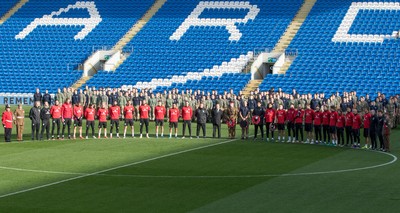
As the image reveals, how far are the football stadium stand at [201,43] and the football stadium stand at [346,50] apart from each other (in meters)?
2.53

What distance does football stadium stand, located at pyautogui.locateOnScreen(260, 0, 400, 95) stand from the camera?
174 ft

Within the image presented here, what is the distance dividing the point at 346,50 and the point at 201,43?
11332 millimetres

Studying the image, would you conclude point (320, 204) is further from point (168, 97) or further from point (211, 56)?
point (211, 56)

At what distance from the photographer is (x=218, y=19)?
64.0 m

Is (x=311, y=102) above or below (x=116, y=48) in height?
below

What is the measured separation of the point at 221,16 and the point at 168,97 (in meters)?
17.7

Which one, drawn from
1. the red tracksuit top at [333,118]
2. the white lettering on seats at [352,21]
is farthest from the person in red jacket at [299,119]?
the white lettering on seats at [352,21]

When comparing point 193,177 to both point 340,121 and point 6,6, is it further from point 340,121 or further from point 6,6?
point 6,6

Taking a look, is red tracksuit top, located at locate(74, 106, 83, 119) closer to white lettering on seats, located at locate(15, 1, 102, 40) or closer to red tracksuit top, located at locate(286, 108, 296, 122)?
red tracksuit top, located at locate(286, 108, 296, 122)

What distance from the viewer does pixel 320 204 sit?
21.6 metres

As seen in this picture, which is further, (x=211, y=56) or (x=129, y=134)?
(x=211, y=56)

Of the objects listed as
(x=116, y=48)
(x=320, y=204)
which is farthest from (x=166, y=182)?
(x=116, y=48)

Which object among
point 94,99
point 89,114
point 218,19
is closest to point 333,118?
point 89,114

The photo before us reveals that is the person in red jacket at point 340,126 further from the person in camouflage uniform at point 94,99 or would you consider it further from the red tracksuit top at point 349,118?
the person in camouflage uniform at point 94,99
